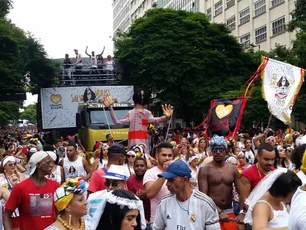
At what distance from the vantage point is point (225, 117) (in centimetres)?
1363

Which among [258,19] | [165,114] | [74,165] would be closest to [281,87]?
[165,114]

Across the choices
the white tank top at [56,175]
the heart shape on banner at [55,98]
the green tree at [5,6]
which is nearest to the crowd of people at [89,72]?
the heart shape on banner at [55,98]

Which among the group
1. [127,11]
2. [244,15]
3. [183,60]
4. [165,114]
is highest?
[127,11]

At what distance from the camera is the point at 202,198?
534 centimetres

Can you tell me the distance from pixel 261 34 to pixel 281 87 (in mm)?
38326

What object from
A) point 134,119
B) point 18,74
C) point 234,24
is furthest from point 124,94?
point 234,24

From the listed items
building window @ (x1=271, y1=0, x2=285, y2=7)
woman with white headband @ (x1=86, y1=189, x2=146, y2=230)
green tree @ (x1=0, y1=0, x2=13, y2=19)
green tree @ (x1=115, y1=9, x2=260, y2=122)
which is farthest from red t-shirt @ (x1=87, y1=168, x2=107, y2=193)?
building window @ (x1=271, y1=0, x2=285, y2=7)

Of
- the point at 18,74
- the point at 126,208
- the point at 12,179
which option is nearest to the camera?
the point at 126,208

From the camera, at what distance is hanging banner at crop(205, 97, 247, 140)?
43.9 ft

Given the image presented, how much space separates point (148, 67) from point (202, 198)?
35.1 meters

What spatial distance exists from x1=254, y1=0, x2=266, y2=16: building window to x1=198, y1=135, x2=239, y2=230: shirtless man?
44.4 meters

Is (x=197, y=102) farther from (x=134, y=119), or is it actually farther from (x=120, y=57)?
(x=134, y=119)

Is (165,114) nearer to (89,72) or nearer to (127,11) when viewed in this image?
(89,72)

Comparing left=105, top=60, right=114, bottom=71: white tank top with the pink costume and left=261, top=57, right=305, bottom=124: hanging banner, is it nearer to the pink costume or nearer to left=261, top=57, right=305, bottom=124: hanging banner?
left=261, top=57, right=305, bottom=124: hanging banner
